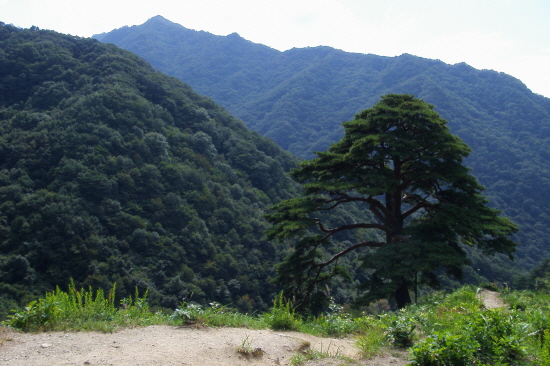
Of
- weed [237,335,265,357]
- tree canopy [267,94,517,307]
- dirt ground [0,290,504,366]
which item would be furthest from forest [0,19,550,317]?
weed [237,335,265,357]

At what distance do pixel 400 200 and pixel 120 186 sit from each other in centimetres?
2193

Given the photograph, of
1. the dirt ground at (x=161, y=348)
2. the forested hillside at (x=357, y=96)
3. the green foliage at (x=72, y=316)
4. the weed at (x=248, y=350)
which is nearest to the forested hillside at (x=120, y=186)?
the green foliage at (x=72, y=316)

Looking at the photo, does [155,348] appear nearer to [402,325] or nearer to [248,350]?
[248,350]

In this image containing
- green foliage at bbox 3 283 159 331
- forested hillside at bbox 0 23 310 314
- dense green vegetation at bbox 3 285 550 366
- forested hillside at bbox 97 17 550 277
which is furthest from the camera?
forested hillside at bbox 97 17 550 277

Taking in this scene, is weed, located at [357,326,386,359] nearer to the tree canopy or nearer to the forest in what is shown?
the tree canopy

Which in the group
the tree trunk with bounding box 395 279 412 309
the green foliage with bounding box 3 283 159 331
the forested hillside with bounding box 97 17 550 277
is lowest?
the tree trunk with bounding box 395 279 412 309

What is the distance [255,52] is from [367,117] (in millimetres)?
139393

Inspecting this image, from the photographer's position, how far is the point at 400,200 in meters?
12.4

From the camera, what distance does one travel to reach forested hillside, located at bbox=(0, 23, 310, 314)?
21.7 metres

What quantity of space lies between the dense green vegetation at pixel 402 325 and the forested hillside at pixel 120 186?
1435 centimetres

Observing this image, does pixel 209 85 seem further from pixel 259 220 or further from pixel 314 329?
pixel 314 329

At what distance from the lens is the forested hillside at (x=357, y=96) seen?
58812 millimetres

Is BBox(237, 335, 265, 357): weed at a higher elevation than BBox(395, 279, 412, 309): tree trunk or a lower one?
higher

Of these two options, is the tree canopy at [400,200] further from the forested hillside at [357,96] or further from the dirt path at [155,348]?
the forested hillside at [357,96]
